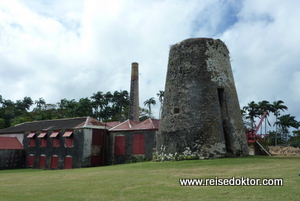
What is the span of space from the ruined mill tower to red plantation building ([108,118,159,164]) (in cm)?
672

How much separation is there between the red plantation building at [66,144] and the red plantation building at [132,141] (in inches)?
43.4

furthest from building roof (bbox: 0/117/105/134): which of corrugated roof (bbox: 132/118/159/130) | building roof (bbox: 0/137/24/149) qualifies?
corrugated roof (bbox: 132/118/159/130)

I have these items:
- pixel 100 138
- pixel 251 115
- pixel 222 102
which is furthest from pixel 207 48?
pixel 251 115

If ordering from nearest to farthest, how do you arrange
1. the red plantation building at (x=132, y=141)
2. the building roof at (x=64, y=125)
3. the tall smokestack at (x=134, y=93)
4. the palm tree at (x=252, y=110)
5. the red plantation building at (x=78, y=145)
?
1. the red plantation building at (x=132, y=141)
2. the red plantation building at (x=78, y=145)
3. the building roof at (x=64, y=125)
4. the tall smokestack at (x=134, y=93)
5. the palm tree at (x=252, y=110)

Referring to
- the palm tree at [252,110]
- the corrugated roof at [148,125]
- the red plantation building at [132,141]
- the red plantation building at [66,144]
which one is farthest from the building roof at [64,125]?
the palm tree at [252,110]

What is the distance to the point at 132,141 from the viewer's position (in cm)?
2583

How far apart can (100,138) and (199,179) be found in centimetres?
1994

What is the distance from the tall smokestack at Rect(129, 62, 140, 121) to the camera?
134 feet

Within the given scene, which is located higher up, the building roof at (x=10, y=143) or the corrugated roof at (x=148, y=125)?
the corrugated roof at (x=148, y=125)

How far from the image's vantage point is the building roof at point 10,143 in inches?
1197

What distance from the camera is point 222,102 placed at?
17.4 metres

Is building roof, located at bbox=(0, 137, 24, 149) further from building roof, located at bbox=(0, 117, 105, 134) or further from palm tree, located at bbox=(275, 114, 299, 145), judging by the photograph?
palm tree, located at bbox=(275, 114, 299, 145)

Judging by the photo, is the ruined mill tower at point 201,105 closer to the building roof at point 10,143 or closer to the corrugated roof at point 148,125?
the corrugated roof at point 148,125

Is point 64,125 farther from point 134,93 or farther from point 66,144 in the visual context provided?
point 134,93
